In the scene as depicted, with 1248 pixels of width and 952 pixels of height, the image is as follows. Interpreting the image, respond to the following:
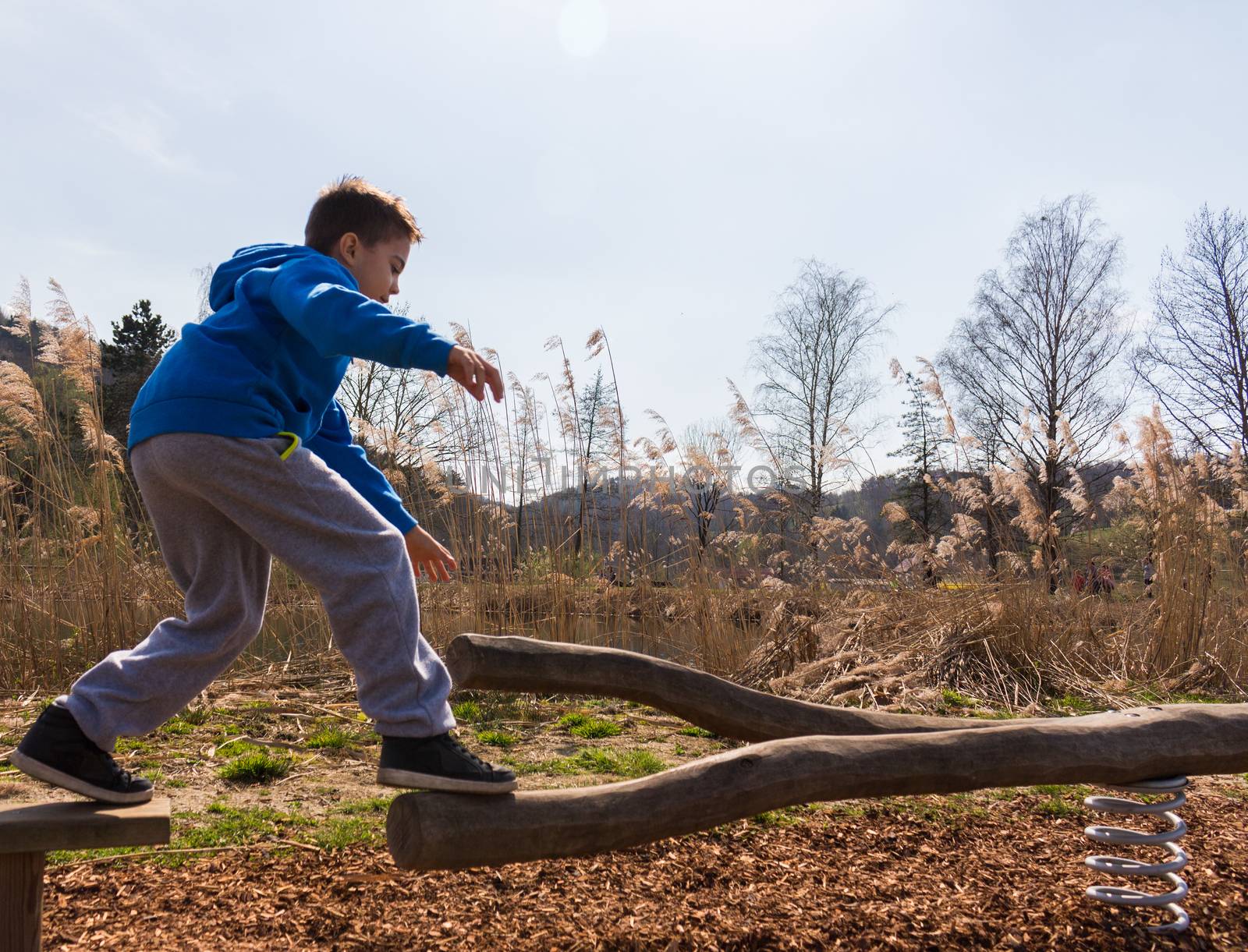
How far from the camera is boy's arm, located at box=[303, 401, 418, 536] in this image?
A: 211 cm

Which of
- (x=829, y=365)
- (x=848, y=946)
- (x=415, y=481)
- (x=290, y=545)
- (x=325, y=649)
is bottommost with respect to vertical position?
(x=848, y=946)

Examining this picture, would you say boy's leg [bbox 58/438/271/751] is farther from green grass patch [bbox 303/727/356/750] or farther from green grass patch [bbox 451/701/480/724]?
green grass patch [bbox 451/701/480/724]

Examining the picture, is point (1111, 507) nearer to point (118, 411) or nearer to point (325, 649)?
point (325, 649)

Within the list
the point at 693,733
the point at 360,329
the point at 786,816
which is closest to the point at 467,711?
the point at 693,733

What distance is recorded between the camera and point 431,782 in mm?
1469

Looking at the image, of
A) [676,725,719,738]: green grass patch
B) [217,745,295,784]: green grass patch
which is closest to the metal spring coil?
[676,725,719,738]: green grass patch

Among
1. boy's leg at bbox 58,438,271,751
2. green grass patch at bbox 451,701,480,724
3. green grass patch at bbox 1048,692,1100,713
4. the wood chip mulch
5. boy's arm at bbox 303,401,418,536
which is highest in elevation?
boy's arm at bbox 303,401,418,536

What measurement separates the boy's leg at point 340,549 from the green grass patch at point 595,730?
2924 millimetres

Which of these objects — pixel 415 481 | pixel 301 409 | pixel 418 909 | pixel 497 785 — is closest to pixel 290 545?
pixel 301 409

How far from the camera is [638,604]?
598 centimetres

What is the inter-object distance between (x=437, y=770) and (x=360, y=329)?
2.58 feet

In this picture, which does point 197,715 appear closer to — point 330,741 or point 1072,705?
point 330,741

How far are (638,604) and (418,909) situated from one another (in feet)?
12.8

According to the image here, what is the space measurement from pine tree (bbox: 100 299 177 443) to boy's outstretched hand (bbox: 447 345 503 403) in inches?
792
